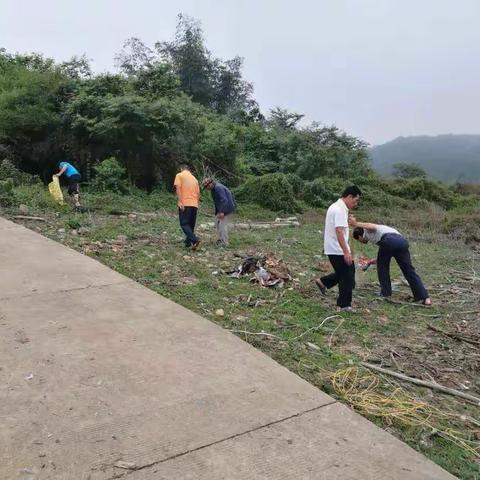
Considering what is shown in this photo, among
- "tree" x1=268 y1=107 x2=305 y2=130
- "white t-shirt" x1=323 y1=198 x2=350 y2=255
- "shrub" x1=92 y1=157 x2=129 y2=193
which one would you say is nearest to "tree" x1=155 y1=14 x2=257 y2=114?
"tree" x1=268 y1=107 x2=305 y2=130

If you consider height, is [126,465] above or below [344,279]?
below

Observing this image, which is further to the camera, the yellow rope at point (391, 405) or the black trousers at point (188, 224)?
the black trousers at point (188, 224)

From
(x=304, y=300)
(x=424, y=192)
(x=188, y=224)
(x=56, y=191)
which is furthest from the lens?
(x=424, y=192)

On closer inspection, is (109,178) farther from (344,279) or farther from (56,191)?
(344,279)

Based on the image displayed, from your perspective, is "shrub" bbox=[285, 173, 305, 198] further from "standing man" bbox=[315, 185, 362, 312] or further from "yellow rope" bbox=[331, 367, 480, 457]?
"yellow rope" bbox=[331, 367, 480, 457]

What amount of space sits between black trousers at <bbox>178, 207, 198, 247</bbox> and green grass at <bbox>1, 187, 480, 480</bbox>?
0.72ft

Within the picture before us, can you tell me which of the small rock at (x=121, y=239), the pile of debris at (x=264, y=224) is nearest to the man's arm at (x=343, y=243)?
the small rock at (x=121, y=239)

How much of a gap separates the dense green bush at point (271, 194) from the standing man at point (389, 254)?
33.0 ft

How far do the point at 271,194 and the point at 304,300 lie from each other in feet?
36.1

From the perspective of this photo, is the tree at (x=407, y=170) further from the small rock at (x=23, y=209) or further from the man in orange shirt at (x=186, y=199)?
the man in orange shirt at (x=186, y=199)

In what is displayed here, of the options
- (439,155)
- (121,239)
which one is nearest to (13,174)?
(121,239)

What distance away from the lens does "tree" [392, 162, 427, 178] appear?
30.8 meters

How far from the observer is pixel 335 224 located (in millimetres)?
6238

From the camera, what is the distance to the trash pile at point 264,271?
24.2 feet
